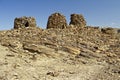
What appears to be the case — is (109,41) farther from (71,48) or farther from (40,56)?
(40,56)

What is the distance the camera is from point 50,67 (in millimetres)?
14539

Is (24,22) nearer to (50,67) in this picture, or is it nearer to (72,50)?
(72,50)

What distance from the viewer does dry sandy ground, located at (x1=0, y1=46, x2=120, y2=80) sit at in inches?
504

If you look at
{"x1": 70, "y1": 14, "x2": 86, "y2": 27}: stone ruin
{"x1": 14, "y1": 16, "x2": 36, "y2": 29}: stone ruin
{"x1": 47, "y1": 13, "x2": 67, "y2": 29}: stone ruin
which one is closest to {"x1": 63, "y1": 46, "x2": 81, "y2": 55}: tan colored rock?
{"x1": 47, "y1": 13, "x2": 67, "y2": 29}: stone ruin

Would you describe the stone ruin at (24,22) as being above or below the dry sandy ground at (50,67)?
above

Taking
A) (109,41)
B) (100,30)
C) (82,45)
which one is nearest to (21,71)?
(82,45)

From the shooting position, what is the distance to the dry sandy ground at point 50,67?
42.0ft

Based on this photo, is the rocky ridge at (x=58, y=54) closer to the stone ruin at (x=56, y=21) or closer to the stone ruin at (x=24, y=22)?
the stone ruin at (x=56, y=21)

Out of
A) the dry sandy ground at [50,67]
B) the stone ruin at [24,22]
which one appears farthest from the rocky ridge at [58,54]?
the stone ruin at [24,22]

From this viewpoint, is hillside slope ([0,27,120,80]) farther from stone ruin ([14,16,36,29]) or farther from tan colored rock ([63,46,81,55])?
stone ruin ([14,16,36,29])

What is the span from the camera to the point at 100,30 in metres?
25.5

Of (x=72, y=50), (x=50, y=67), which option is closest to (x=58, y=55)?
(x=72, y=50)

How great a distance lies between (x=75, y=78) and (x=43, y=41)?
20.2 feet

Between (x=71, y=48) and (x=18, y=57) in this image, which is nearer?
(x=18, y=57)
